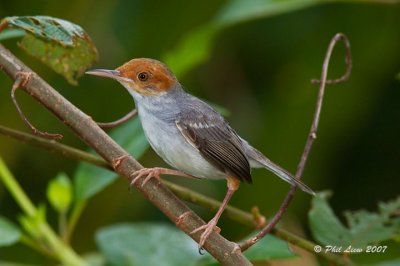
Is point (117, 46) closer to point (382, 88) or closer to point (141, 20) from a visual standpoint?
point (141, 20)

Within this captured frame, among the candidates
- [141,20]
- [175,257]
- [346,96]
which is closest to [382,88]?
[346,96]

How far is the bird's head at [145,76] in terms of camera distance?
3.20 metres

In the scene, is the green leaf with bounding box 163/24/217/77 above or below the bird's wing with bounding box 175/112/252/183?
above

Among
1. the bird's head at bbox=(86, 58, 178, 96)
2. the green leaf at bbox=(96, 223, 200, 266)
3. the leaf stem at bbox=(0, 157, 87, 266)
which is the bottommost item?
the green leaf at bbox=(96, 223, 200, 266)

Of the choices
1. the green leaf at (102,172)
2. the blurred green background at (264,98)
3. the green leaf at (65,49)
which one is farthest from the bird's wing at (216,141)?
the blurred green background at (264,98)

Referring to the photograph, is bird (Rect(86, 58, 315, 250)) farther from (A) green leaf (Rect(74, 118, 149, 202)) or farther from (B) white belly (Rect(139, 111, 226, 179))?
(A) green leaf (Rect(74, 118, 149, 202))

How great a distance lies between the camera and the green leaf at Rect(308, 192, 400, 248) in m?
3.09

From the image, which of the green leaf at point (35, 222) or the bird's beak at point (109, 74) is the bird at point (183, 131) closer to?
the bird's beak at point (109, 74)

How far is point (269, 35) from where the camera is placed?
531 centimetres

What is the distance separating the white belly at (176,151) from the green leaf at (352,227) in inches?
17.0

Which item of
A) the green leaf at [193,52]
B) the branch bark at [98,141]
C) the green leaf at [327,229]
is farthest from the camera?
the green leaf at [193,52]

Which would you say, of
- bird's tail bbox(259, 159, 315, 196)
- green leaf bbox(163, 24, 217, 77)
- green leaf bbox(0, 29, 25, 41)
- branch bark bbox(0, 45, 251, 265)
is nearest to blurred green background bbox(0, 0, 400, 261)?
green leaf bbox(163, 24, 217, 77)

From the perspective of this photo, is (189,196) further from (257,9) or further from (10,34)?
(257,9)

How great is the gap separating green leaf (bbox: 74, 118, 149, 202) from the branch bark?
0.87 m
